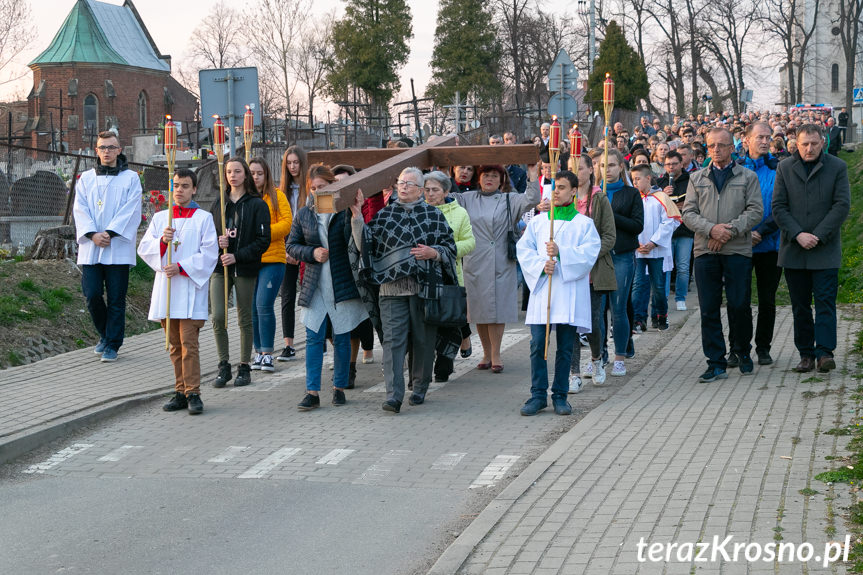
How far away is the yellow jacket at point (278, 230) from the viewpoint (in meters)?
10.7

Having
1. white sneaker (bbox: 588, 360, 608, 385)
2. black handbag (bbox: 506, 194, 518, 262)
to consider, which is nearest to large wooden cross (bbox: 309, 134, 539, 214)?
black handbag (bbox: 506, 194, 518, 262)

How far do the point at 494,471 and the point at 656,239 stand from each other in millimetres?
6723

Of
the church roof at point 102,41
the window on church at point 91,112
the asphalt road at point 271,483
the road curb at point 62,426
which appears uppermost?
the church roof at point 102,41

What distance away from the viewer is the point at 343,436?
27.4 ft

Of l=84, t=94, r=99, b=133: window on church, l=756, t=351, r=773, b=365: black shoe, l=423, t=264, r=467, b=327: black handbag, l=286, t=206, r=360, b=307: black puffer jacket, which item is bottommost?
l=756, t=351, r=773, b=365: black shoe

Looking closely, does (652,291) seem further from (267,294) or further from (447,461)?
(447,461)

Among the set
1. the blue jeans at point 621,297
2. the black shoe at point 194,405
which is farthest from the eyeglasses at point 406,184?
the black shoe at point 194,405

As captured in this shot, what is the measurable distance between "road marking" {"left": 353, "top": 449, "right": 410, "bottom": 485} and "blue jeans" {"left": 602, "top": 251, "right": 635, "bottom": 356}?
3320 mm

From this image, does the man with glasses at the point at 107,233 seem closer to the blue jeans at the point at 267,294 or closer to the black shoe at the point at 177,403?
the blue jeans at the point at 267,294

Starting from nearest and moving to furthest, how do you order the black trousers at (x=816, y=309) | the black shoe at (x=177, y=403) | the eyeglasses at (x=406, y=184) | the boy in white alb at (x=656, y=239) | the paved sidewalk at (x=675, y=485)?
the paved sidewalk at (x=675, y=485) → the eyeglasses at (x=406, y=184) → the black shoe at (x=177, y=403) → the black trousers at (x=816, y=309) → the boy in white alb at (x=656, y=239)

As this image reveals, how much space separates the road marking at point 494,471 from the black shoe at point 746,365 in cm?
319

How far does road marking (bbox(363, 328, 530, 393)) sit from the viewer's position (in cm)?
1030

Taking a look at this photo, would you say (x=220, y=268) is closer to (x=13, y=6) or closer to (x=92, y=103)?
(x=13, y=6)

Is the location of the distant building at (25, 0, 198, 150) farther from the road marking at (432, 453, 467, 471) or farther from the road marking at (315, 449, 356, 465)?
the road marking at (432, 453, 467, 471)
